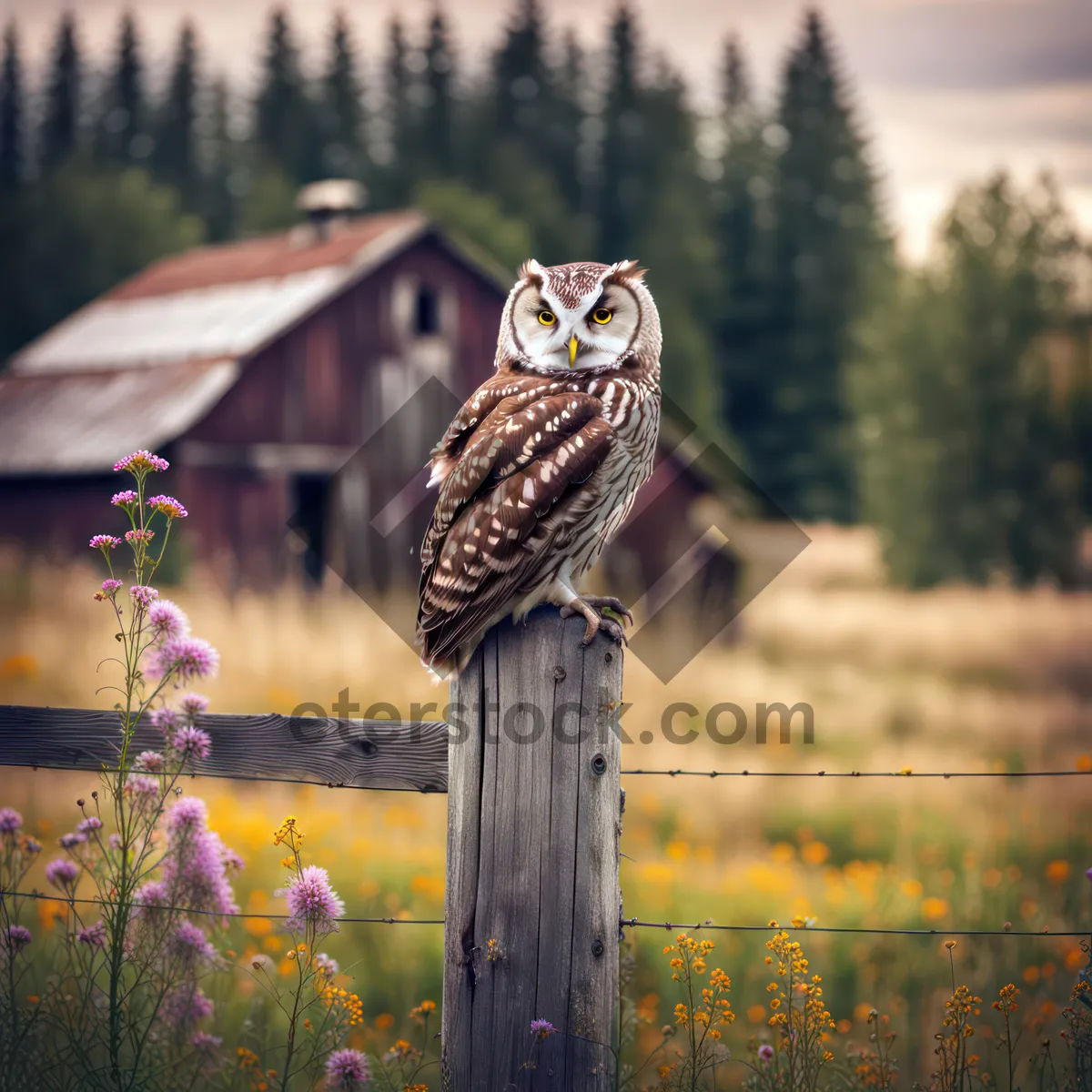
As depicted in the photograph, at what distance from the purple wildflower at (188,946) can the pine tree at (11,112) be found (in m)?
46.9

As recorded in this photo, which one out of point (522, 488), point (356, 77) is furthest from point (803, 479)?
point (522, 488)

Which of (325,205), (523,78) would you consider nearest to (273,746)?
(325,205)

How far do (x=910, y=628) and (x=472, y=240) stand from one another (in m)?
19.2

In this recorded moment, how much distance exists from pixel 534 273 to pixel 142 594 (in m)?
1.82

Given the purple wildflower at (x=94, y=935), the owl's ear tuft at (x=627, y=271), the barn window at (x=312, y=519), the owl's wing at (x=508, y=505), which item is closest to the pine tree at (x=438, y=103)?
the barn window at (x=312, y=519)

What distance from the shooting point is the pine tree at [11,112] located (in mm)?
45312

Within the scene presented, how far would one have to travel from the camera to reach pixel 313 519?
20359mm

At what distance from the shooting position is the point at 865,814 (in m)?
8.97

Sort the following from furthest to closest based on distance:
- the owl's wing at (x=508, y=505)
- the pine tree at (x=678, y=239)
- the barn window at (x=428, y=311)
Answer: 1. the pine tree at (x=678, y=239)
2. the barn window at (x=428, y=311)
3. the owl's wing at (x=508, y=505)

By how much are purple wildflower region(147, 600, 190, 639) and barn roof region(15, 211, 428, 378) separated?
51.5 feet

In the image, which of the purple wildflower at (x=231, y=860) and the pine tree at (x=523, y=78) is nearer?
the purple wildflower at (x=231, y=860)

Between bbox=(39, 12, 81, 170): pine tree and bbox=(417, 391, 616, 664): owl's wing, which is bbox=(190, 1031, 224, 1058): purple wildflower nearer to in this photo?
bbox=(417, 391, 616, 664): owl's wing

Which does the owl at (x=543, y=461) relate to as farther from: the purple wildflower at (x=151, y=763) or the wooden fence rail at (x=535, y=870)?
the purple wildflower at (x=151, y=763)

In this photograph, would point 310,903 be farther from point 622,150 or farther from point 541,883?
point 622,150
